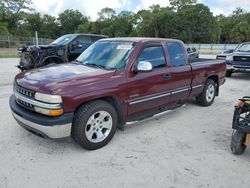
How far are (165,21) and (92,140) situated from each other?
64.0 metres

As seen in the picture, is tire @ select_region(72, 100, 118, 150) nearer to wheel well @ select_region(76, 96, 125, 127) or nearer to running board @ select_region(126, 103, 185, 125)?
wheel well @ select_region(76, 96, 125, 127)

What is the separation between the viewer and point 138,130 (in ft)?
14.3

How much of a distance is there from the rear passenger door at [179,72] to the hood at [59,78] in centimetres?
161

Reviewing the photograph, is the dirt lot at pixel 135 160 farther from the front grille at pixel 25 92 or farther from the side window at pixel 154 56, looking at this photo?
the side window at pixel 154 56

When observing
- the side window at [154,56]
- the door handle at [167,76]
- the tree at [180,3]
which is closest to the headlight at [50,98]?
the side window at [154,56]

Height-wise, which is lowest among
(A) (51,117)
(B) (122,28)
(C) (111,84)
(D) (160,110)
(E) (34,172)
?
(E) (34,172)

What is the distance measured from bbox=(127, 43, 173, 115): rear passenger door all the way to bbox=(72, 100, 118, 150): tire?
0.46 m

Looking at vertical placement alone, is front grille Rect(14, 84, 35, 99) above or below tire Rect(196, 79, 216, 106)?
above

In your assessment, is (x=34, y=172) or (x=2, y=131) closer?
(x=34, y=172)

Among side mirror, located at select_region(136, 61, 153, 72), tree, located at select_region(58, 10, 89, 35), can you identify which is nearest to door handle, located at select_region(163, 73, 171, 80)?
side mirror, located at select_region(136, 61, 153, 72)

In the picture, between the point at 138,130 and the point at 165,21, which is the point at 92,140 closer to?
the point at 138,130

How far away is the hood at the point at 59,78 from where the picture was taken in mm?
3088

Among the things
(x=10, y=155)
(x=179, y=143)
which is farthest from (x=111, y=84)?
(x=10, y=155)

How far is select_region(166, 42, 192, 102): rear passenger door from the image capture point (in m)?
4.67
